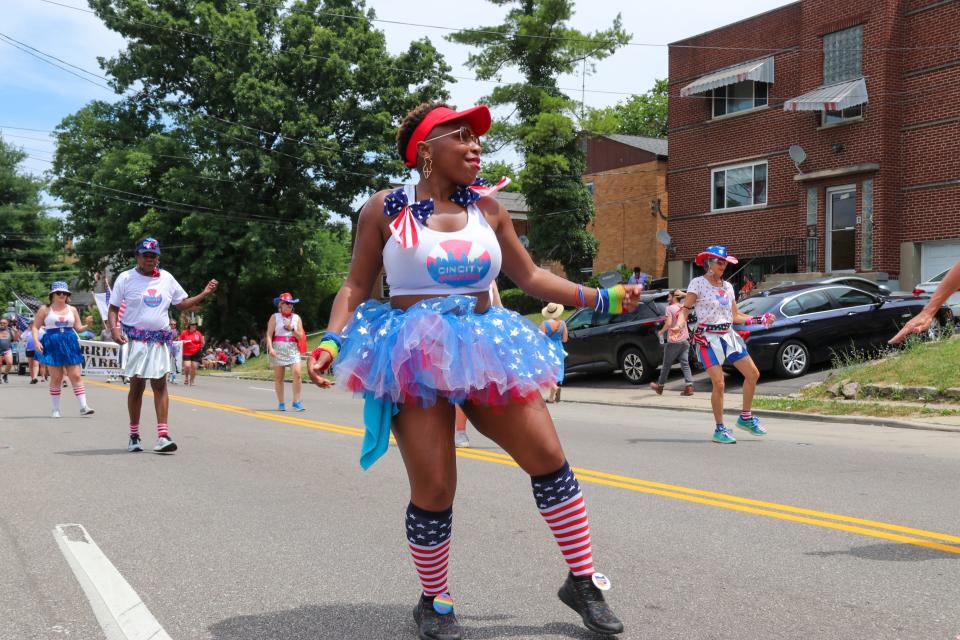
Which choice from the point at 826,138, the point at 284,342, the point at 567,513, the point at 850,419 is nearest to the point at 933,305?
the point at 567,513

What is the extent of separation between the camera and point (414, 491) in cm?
356

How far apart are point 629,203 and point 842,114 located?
568 inches

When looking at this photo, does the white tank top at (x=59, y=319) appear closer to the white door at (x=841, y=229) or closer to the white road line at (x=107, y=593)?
the white road line at (x=107, y=593)

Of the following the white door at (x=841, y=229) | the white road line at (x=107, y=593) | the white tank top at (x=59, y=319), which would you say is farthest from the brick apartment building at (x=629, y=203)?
the white road line at (x=107, y=593)

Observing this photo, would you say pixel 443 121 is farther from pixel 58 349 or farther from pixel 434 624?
pixel 58 349

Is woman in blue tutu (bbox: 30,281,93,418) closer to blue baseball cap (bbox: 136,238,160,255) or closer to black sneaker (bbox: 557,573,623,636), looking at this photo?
blue baseball cap (bbox: 136,238,160,255)

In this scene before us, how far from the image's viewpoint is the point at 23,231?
61.3m

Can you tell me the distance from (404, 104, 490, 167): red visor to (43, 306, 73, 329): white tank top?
10.9m

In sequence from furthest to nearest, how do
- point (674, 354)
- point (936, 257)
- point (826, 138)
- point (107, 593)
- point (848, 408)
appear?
point (826, 138)
point (936, 257)
point (674, 354)
point (848, 408)
point (107, 593)

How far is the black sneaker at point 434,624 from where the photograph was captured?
3494mm

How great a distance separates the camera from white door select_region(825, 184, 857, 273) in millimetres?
25031

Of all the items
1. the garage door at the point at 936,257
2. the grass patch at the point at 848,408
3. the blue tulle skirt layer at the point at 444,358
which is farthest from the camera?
the garage door at the point at 936,257

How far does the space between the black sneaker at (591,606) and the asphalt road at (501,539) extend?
10cm

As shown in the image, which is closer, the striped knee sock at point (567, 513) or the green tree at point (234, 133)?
the striped knee sock at point (567, 513)
